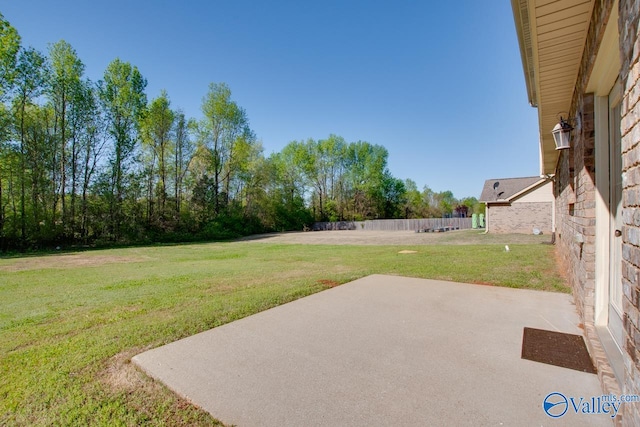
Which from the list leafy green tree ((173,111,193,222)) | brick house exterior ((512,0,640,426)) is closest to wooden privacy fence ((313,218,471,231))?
leafy green tree ((173,111,193,222))

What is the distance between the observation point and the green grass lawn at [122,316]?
75.8 inches

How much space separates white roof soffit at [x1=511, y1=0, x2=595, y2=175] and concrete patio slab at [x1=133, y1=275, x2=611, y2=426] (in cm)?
283

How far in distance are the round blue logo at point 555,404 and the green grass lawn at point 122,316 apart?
6.86ft

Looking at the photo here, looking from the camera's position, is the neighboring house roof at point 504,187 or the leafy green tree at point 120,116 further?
the neighboring house roof at point 504,187

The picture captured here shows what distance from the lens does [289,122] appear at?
22094mm

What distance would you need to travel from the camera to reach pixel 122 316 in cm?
395

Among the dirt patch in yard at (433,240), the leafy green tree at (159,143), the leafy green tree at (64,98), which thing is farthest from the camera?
the leafy green tree at (159,143)

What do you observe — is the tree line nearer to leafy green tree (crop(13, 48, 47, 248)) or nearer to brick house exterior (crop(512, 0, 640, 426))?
leafy green tree (crop(13, 48, 47, 248))

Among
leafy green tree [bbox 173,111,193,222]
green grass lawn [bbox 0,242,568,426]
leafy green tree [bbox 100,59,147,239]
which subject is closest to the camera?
green grass lawn [bbox 0,242,568,426]

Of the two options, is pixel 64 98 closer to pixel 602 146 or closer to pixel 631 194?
pixel 602 146

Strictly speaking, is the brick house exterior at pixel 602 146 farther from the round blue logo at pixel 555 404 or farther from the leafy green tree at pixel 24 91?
the leafy green tree at pixel 24 91

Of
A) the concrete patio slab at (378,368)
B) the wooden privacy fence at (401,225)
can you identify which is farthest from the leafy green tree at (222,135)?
the concrete patio slab at (378,368)

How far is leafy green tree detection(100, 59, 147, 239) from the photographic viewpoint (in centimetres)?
1975

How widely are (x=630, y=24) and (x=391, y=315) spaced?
10.8 feet
